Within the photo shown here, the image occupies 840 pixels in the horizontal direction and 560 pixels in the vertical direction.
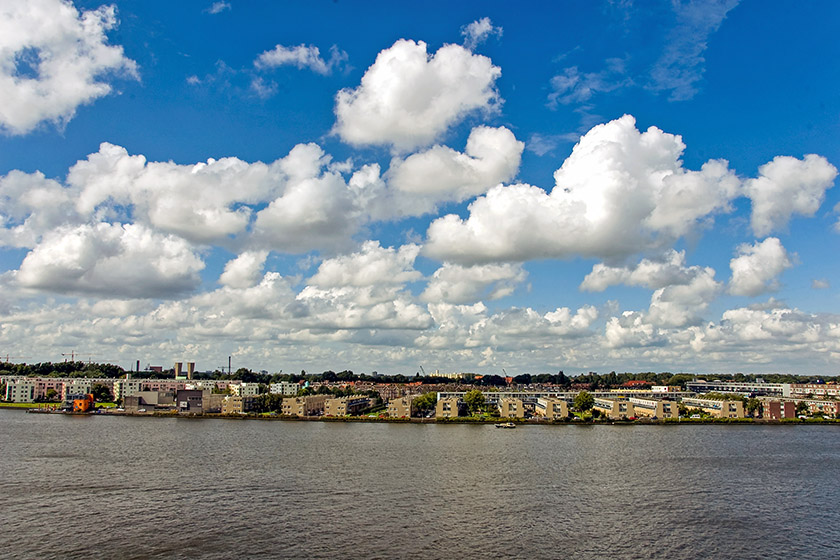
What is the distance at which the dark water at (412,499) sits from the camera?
68.4 ft

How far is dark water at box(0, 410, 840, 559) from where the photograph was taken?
68.4 feet

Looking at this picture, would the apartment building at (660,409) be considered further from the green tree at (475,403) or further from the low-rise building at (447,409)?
the low-rise building at (447,409)

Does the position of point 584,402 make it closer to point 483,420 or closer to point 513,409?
point 513,409

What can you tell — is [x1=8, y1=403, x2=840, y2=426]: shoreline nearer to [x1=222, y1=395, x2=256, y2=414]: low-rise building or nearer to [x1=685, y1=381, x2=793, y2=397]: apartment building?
[x1=222, y1=395, x2=256, y2=414]: low-rise building

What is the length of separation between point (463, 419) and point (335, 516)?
162ft

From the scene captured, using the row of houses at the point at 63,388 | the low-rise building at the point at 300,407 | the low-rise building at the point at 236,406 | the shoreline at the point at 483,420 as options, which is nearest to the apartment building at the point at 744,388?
the shoreline at the point at 483,420

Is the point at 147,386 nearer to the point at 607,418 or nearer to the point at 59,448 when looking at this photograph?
the point at 59,448

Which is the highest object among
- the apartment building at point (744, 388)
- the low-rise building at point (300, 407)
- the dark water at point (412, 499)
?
the dark water at point (412, 499)

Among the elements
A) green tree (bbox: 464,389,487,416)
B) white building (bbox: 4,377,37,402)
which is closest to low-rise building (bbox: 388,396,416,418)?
green tree (bbox: 464,389,487,416)

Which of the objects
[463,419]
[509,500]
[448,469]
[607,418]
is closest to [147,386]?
[463,419]

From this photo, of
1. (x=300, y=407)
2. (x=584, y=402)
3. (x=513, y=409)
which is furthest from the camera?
(x=584, y=402)

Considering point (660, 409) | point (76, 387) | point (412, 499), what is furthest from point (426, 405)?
Answer: point (76, 387)

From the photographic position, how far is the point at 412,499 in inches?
1069

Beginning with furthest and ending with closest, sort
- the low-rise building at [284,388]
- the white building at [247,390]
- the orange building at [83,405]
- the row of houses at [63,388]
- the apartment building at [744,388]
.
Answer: the apartment building at [744,388] < the low-rise building at [284,388] < the white building at [247,390] < the row of houses at [63,388] < the orange building at [83,405]
